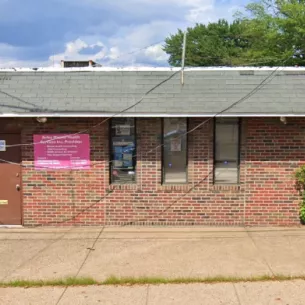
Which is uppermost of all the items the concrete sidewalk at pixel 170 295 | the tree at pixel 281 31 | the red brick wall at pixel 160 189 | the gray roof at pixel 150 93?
the tree at pixel 281 31

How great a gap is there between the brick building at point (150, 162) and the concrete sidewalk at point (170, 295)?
9.84ft

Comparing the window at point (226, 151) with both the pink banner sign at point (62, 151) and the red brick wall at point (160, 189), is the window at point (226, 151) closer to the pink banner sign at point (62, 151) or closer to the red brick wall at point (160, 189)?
the red brick wall at point (160, 189)

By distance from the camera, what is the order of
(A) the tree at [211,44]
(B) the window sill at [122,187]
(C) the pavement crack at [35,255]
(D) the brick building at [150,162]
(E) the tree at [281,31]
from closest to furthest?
1. (C) the pavement crack at [35,255]
2. (D) the brick building at [150,162]
3. (B) the window sill at [122,187]
4. (E) the tree at [281,31]
5. (A) the tree at [211,44]

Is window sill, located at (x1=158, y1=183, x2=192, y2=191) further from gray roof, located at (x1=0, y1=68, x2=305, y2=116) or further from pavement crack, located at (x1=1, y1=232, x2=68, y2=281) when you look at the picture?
pavement crack, located at (x1=1, y1=232, x2=68, y2=281)

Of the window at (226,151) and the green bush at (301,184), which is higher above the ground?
the window at (226,151)

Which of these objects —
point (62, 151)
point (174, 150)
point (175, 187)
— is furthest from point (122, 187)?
point (62, 151)

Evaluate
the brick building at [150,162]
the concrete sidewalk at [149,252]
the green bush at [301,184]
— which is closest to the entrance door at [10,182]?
the brick building at [150,162]

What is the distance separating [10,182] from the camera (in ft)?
27.5

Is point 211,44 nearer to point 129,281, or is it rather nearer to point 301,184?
point 301,184

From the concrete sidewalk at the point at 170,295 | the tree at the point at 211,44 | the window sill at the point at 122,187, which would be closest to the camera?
the concrete sidewalk at the point at 170,295

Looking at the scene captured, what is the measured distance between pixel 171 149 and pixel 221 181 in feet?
4.07

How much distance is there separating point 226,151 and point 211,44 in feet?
142

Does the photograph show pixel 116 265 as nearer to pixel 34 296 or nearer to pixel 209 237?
pixel 34 296

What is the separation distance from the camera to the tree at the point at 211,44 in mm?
46531
